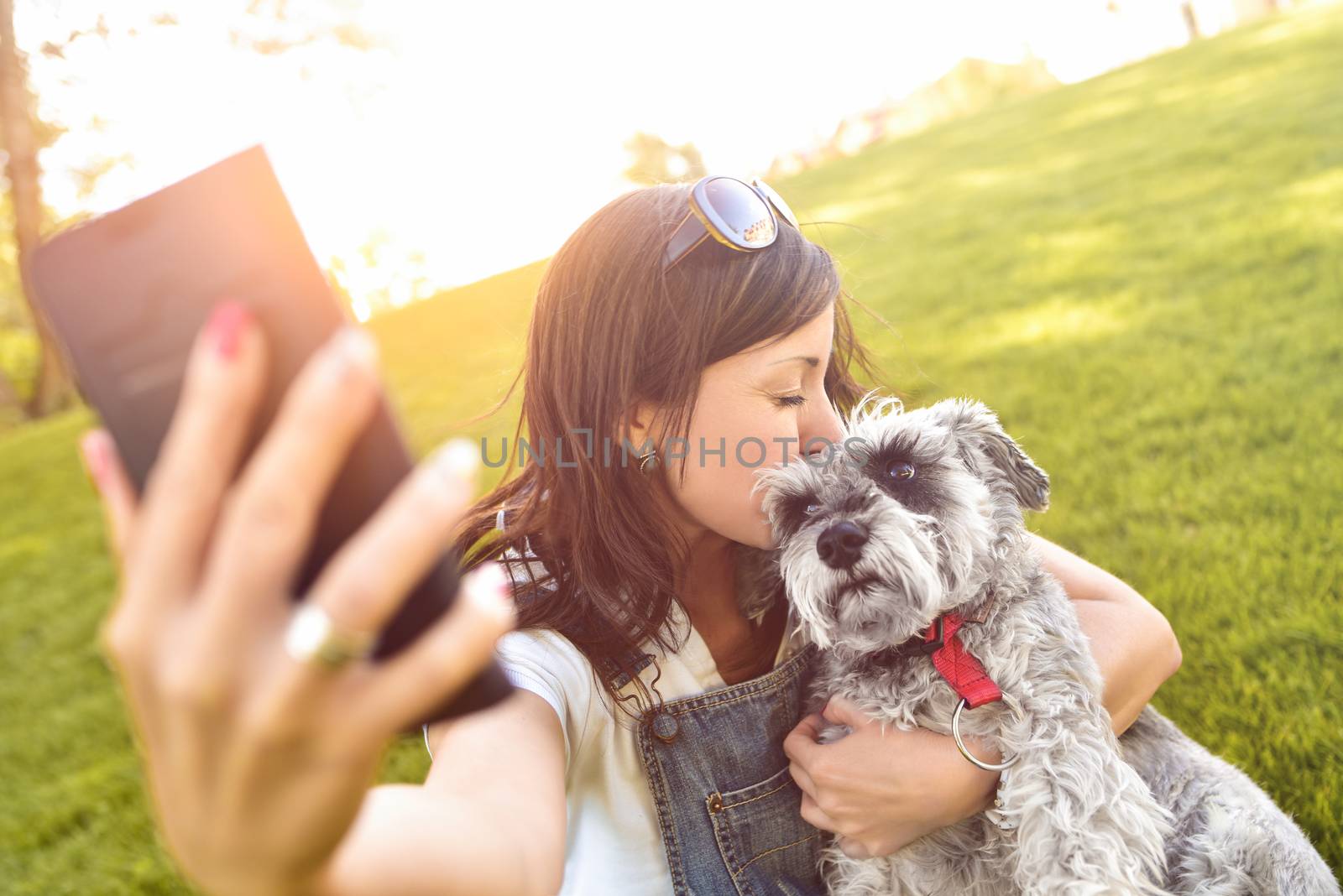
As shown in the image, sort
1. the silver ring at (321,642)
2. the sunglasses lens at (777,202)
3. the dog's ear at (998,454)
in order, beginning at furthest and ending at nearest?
the sunglasses lens at (777,202), the dog's ear at (998,454), the silver ring at (321,642)

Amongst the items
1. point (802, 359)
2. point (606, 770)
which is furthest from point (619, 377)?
point (606, 770)

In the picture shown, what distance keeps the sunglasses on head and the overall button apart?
1.35 m

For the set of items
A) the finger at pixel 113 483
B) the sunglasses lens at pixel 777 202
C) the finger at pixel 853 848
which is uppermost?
the finger at pixel 113 483

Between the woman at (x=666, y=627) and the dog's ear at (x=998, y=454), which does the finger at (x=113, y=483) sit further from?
the dog's ear at (x=998, y=454)

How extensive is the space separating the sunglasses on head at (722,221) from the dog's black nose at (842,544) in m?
0.90

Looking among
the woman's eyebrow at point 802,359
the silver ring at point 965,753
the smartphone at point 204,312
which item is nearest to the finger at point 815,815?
the silver ring at point 965,753

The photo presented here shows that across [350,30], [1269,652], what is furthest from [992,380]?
[350,30]

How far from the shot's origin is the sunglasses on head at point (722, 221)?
102 inches

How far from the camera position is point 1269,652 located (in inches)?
130

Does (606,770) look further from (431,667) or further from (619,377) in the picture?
(431,667)

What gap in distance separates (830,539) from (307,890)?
157cm

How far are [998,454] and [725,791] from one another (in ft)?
4.45

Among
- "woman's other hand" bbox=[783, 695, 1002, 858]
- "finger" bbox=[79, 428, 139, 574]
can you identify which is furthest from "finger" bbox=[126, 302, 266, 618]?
"woman's other hand" bbox=[783, 695, 1002, 858]

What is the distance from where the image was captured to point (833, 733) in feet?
8.23
